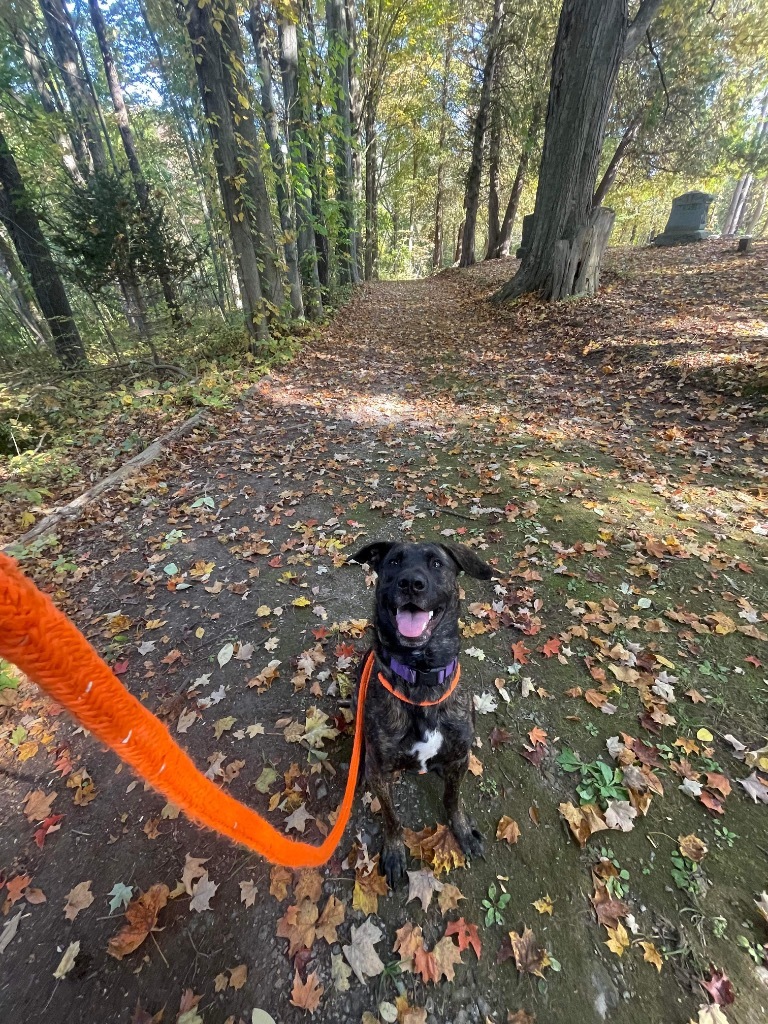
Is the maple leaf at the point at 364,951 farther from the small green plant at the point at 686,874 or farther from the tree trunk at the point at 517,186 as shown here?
the tree trunk at the point at 517,186

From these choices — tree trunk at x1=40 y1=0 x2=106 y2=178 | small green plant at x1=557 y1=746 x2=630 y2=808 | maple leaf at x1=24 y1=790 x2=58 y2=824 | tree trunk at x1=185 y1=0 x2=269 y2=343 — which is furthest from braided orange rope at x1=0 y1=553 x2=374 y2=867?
tree trunk at x1=40 y1=0 x2=106 y2=178

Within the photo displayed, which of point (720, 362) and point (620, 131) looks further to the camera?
point (620, 131)

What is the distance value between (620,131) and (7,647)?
1208 inches

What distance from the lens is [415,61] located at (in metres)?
26.9

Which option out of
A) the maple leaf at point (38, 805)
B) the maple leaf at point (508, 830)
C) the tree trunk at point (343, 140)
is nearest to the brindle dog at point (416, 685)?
the maple leaf at point (508, 830)

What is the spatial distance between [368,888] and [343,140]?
17.3 meters

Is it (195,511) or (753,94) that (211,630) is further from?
(753,94)

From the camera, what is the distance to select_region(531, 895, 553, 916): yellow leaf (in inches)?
94.0

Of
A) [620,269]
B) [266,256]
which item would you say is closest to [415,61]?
[620,269]

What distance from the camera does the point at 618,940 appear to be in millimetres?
2270

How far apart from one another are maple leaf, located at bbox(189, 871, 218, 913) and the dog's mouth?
192cm

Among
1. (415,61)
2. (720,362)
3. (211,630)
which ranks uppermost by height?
(415,61)

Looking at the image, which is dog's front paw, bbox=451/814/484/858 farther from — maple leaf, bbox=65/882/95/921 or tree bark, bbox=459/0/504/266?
tree bark, bbox=459/0/504/266

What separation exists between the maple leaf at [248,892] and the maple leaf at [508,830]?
1.50 m
